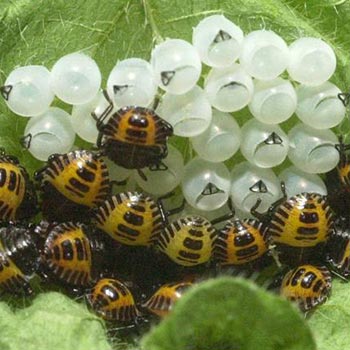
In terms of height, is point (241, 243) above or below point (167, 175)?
below

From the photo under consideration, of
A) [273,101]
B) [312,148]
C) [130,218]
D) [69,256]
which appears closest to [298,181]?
[312,148]

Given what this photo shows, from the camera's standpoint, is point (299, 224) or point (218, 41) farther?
point (299, 224)

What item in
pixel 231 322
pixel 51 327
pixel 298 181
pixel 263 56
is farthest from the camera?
pixel 298 181

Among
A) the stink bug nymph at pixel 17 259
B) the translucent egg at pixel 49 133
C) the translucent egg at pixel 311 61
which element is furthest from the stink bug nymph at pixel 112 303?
the translucent egg at pixel 311 61

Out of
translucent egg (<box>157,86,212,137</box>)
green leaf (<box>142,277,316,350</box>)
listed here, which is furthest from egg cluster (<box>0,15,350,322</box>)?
green leaf (<box>142,277,316,350</box>)

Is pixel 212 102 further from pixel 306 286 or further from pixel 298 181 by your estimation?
pixel 306 286

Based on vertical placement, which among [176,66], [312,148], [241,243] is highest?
[176,66]

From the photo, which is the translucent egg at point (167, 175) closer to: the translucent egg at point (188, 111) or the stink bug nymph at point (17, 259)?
the translucent egg at point (188, 111)
